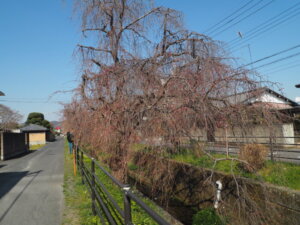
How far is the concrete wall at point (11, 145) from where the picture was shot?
626 inches

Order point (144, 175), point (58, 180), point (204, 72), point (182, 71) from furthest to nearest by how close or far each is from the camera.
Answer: point (58, 180), point (144, 175), point (182, 71), point (204, 72)

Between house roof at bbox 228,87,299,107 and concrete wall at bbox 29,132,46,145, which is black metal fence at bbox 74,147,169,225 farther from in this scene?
concrete wall at bbox 29,132,46,145

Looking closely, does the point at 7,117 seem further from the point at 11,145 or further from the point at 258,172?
the point at 258,172

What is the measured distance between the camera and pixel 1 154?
51.3 feet

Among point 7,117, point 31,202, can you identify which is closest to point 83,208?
point 31,202

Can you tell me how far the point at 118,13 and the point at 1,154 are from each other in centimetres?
1435

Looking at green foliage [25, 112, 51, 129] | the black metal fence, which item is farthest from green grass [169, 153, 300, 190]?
green foliage [25, 112, 51, 129]

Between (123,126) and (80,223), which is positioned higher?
(123,126)

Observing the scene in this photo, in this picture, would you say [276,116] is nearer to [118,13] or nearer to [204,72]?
[204,72]

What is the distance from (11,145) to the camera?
59.1 feet

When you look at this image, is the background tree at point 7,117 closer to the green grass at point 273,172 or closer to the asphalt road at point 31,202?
the asphalt road at point 31,202

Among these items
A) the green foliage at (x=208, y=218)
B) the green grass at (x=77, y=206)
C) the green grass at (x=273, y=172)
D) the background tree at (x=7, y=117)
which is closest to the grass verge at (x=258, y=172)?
the green grass at (x=273, y=172)

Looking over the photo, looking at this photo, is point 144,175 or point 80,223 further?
point 144,175

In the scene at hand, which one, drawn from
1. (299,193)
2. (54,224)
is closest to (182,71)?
(54,224)
